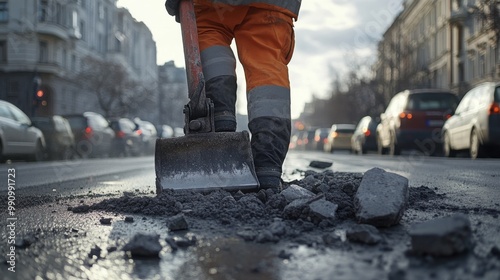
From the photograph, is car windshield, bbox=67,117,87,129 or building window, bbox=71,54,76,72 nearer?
car windshield, bbox=67,117,87,129

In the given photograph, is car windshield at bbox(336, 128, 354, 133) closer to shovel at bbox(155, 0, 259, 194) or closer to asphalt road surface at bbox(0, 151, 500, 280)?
shovel at bbox(155, 0, 259, 194)

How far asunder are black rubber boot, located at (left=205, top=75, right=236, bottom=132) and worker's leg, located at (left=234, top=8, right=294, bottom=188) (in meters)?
0.10

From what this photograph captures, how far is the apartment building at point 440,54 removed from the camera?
116 feet

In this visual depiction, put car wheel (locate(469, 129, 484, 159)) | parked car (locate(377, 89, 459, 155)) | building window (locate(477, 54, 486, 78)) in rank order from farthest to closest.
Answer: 1. building window (locate(477, 54, 486, 78))
2. parked car (locate(377, 89, 459, 155))
3. car wheel (locate(469, 129, 484, 159))

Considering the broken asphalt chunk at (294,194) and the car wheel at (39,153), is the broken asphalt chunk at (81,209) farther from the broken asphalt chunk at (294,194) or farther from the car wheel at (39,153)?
the car wheel at (39,153)

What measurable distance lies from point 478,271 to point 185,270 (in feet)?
2.23

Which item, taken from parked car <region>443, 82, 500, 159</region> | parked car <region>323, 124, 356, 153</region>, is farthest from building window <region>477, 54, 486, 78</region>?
parked car <region>443, 82, 500, 159</region>

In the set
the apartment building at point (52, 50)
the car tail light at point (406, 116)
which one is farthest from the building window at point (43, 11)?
the car tail light at point (406, 116)

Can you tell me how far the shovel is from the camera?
2.51 m

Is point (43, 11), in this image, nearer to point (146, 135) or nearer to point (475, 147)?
point (146, 135)

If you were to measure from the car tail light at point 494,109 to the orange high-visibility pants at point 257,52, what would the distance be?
7.73m

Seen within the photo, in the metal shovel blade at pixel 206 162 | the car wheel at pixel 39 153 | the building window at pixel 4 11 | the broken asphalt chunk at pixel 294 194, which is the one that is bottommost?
the car wheel at pixel 39 153

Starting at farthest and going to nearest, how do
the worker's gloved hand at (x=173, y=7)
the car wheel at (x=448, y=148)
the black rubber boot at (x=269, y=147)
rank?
1. the car wheel at (x=448, y=148)
2. the worker's gloved hand at (x=173, y=7)
3. the black rubber boot at (x=269, y=147)

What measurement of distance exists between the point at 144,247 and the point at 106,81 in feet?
124
